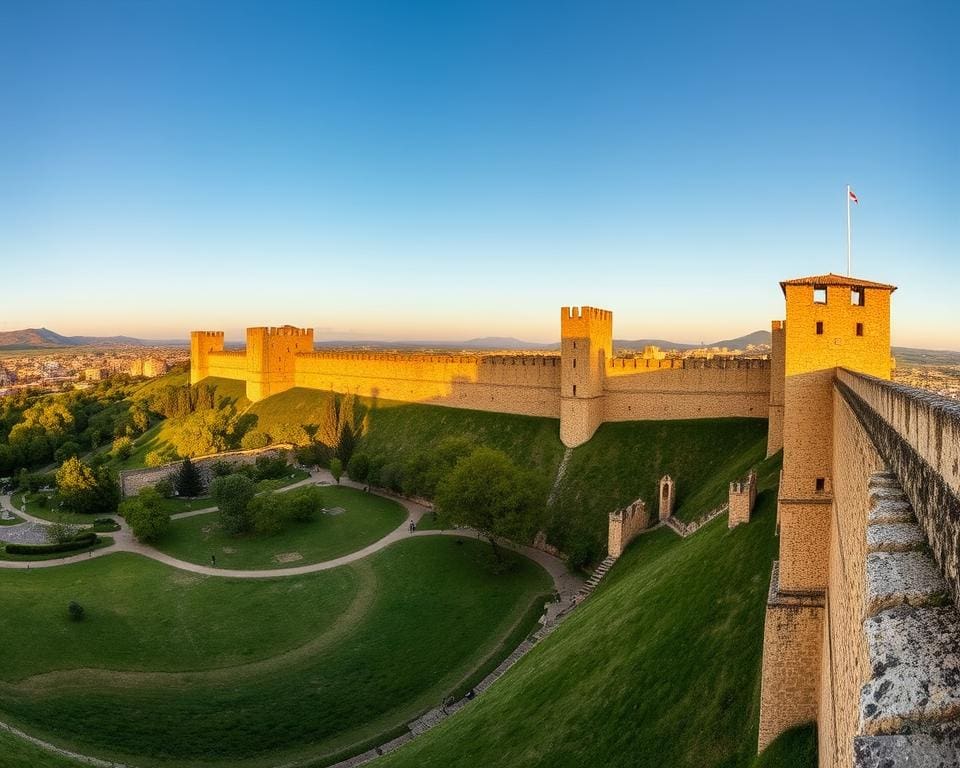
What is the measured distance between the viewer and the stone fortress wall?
3534 centimetres

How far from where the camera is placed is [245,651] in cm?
2331

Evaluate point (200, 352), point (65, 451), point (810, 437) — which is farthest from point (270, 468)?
point (810, 437)

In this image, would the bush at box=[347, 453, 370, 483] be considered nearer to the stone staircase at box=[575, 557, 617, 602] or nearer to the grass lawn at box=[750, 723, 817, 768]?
the stone staircase at box=[575, 557, 617, 602]

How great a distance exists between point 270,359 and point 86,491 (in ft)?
→ 81.1

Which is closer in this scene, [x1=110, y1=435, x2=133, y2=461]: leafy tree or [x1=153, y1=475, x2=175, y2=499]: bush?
[x1=153, y1=475, x2=175, y2=499]: bush

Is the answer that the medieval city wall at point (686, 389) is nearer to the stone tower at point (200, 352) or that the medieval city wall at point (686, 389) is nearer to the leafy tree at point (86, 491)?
the leafy tree at point (86, 491)

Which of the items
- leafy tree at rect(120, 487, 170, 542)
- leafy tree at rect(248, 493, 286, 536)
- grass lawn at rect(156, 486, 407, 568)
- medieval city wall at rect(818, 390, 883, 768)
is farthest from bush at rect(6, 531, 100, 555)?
medieval city wall at rect(818, 390, 883, 768)

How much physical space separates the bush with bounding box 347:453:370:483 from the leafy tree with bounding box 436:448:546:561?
497 inches

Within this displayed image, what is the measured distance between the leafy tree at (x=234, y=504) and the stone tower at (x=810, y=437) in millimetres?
30015

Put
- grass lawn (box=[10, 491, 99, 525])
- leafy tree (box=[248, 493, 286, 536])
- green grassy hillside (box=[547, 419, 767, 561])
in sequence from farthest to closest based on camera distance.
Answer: grass lawn (box=[10, 491, 99, 525])
leafy tree (box=[248, 493, 286, 536])
green grassy hillside (box=[547, 419, 767, 561])

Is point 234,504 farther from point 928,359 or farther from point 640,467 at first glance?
point 928,359

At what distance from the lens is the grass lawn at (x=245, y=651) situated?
1884cm

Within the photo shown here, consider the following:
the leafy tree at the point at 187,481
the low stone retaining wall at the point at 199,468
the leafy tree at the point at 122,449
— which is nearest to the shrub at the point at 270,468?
the low stone retaining wall at the point at 199,468

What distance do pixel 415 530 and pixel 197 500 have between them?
17441 millimetres
